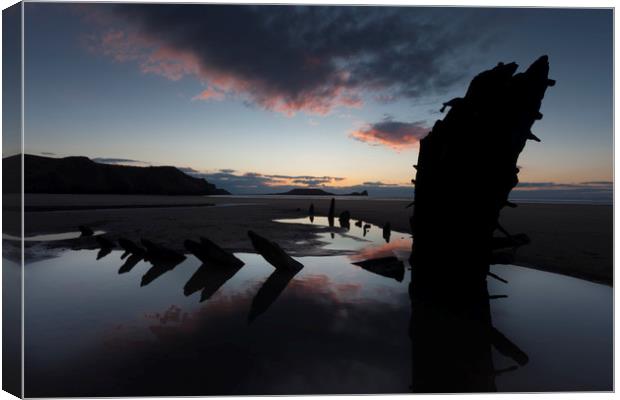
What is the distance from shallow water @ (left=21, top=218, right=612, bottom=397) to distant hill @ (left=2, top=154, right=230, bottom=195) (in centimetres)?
10384

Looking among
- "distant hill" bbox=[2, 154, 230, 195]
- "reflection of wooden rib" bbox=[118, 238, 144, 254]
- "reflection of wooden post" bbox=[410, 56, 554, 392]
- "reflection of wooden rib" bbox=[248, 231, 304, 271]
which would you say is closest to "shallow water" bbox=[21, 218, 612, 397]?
"reflection of wooden post" bbox=[410, 56, 554, 392]

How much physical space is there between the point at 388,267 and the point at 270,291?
3292 millimetres

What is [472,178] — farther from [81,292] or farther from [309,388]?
[81,292]

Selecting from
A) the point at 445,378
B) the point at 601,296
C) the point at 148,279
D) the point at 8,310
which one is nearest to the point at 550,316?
the point at 601,296

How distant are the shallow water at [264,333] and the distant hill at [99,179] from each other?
104m

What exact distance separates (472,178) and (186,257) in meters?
8.58

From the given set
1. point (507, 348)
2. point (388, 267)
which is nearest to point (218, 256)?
point (388, 267)

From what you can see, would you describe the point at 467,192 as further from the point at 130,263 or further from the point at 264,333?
the point at 130,263

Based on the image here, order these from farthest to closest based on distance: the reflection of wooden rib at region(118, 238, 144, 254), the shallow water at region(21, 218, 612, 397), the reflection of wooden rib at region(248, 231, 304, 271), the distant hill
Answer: the distant hill, the reflection of wooden rib at region(118, 238, 144, 254), the reflection of wooden rib at region(248, 231, 304, 271), the shallow water at region(21, 218, 612, 397)

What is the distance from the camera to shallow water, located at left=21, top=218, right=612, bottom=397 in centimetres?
396

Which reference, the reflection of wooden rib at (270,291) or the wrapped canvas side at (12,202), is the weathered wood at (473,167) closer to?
the reflection of wooden rib at (270,291)

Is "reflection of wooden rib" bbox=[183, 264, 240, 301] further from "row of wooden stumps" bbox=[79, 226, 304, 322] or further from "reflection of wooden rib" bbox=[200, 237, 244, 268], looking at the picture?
"reflection of wooden rib" bbox=[200, 237, 244, 268]

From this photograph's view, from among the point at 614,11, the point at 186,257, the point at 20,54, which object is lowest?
the point at 186,257

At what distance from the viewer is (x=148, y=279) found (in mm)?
8500
